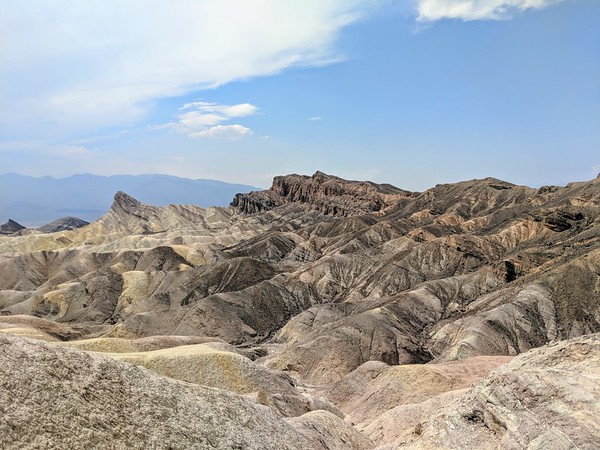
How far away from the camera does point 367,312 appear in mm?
82188

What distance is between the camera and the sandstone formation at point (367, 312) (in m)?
35.9

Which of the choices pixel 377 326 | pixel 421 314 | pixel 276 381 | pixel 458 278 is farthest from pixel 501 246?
pixel 276 381

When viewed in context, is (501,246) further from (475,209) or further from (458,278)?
(475,209)

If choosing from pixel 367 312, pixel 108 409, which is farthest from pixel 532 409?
pixel 367 312

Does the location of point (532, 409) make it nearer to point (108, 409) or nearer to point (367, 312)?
point (108, 409)

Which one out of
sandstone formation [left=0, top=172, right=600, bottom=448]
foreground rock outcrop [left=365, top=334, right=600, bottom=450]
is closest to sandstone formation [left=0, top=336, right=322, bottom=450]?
sandstone formation [left=0, top=172, right=600, bottom=448]

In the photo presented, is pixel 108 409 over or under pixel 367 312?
over

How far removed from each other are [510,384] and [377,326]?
52334 millimetres

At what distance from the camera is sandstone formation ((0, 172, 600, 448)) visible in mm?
35938

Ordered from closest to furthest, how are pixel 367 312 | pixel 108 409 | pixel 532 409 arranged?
pixel 108 409
pixel 532 409
pixel 367 312

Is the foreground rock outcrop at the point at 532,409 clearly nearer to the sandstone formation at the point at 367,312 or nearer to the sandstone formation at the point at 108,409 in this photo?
the sandstone formation at the point at 367,312

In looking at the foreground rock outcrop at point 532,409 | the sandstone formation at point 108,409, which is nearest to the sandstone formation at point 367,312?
the foreground rock outcrop at point 532,409

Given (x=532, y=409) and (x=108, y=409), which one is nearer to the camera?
(x=108, y=409)

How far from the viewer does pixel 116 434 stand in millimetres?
21109
